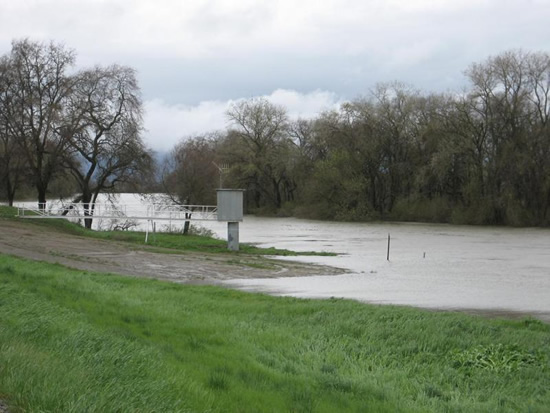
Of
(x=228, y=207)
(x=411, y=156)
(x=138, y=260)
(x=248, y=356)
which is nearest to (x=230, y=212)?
(x=228, y=207)

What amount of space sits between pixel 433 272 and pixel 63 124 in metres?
31.1

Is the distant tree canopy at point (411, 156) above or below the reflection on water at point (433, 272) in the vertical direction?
above

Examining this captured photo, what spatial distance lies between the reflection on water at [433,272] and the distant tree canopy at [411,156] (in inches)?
679

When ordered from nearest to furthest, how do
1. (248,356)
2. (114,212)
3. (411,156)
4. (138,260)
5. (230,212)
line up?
(248,356)
(138,260)
(230,212)
(114,212)
(411,156)

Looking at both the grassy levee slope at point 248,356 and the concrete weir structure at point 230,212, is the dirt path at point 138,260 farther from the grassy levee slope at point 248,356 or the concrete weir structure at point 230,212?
the grassy levee slope at point 248,356

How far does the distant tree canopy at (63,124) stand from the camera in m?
49.2

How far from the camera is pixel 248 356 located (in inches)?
366

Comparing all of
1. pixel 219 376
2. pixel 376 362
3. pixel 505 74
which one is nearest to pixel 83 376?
pixel 219 376

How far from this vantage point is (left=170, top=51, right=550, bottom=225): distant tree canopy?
232 ft

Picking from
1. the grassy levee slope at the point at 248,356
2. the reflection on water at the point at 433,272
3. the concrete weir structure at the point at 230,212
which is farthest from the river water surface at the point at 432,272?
the grassy levee slope at the point at 248,356

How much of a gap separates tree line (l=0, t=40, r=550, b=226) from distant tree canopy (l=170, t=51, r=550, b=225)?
0.49ft

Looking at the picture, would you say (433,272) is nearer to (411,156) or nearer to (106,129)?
(106,129)

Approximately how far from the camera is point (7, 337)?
679 cm

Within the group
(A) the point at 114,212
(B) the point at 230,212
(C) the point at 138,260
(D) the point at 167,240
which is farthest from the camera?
(A) the point at 114,212
